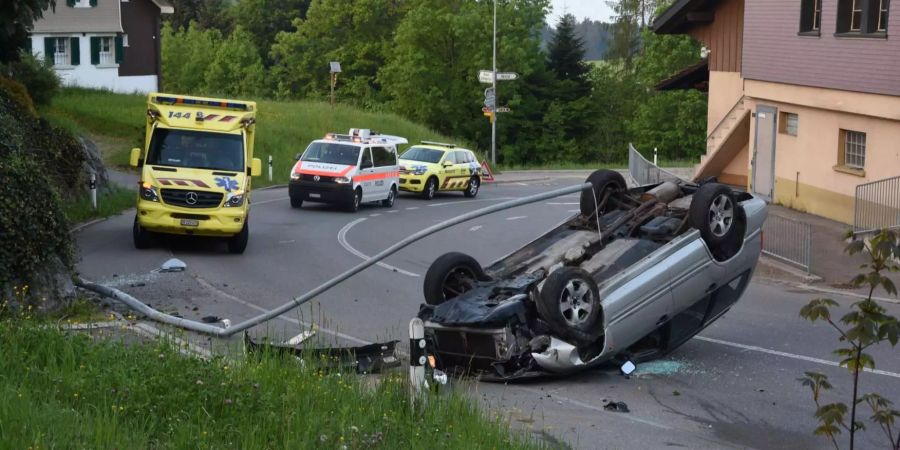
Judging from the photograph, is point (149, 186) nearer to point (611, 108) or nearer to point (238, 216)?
point (238, 216)

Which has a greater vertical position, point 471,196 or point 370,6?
point 370,6

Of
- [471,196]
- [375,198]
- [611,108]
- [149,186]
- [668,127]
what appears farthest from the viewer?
[611,108]

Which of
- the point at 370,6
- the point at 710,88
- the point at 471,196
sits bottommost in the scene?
the point at 471,196

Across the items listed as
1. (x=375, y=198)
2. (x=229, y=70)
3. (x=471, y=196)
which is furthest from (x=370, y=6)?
(x=375, y=198)

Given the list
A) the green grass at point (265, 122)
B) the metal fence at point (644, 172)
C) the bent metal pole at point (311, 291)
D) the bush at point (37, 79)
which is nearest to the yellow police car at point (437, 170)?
the green grass at point (265, 122)

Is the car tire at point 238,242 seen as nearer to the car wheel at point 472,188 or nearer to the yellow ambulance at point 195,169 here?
the yellow ambulance at point 195,169

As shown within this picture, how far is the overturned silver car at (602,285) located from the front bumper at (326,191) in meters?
17.5

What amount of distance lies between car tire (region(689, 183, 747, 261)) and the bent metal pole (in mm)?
1199

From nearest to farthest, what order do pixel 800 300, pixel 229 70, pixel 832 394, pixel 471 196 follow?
pixel 832 394 < pixel 800 300 < pixel 471 196 < pixel 229 70

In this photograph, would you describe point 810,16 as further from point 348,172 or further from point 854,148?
point 348,172

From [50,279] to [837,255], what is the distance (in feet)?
48.5

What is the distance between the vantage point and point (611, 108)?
89.9 metres

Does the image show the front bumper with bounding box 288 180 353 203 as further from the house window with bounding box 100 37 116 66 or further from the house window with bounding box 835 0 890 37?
the house window with bounding box 100 37 116 66

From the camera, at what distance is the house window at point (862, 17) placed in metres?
24.2
